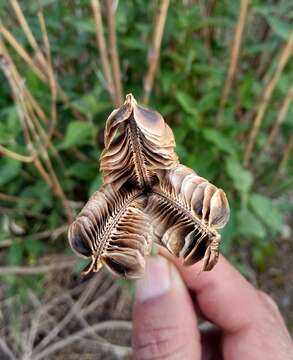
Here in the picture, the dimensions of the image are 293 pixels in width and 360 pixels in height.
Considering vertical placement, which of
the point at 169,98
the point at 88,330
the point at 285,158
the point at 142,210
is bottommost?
the point at 88,330

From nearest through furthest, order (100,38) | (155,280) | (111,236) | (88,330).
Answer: (111,236) → (155,280) → (100,38) → (88,330)

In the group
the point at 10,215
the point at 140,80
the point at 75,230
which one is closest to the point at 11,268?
the point at 10,215

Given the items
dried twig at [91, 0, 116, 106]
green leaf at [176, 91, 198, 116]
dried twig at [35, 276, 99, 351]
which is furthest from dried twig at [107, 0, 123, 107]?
dried twig at [35, 276, 99, 351]

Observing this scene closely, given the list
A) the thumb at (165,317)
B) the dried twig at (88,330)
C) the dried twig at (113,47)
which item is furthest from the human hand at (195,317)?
the dried twig at (88,330)

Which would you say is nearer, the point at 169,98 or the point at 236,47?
the point at 236,47

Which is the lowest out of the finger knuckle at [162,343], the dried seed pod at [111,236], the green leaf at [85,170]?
the finger knuckle at [162,343]

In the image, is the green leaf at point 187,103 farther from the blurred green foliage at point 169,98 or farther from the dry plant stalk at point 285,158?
the dry plant stalk at point 285,158

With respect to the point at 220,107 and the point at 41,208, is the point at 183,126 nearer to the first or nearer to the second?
the point at 220,107

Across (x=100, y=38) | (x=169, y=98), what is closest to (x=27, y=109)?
(x=100, y=38)

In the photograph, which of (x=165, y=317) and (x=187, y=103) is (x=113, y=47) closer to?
(x=187, y=103)
